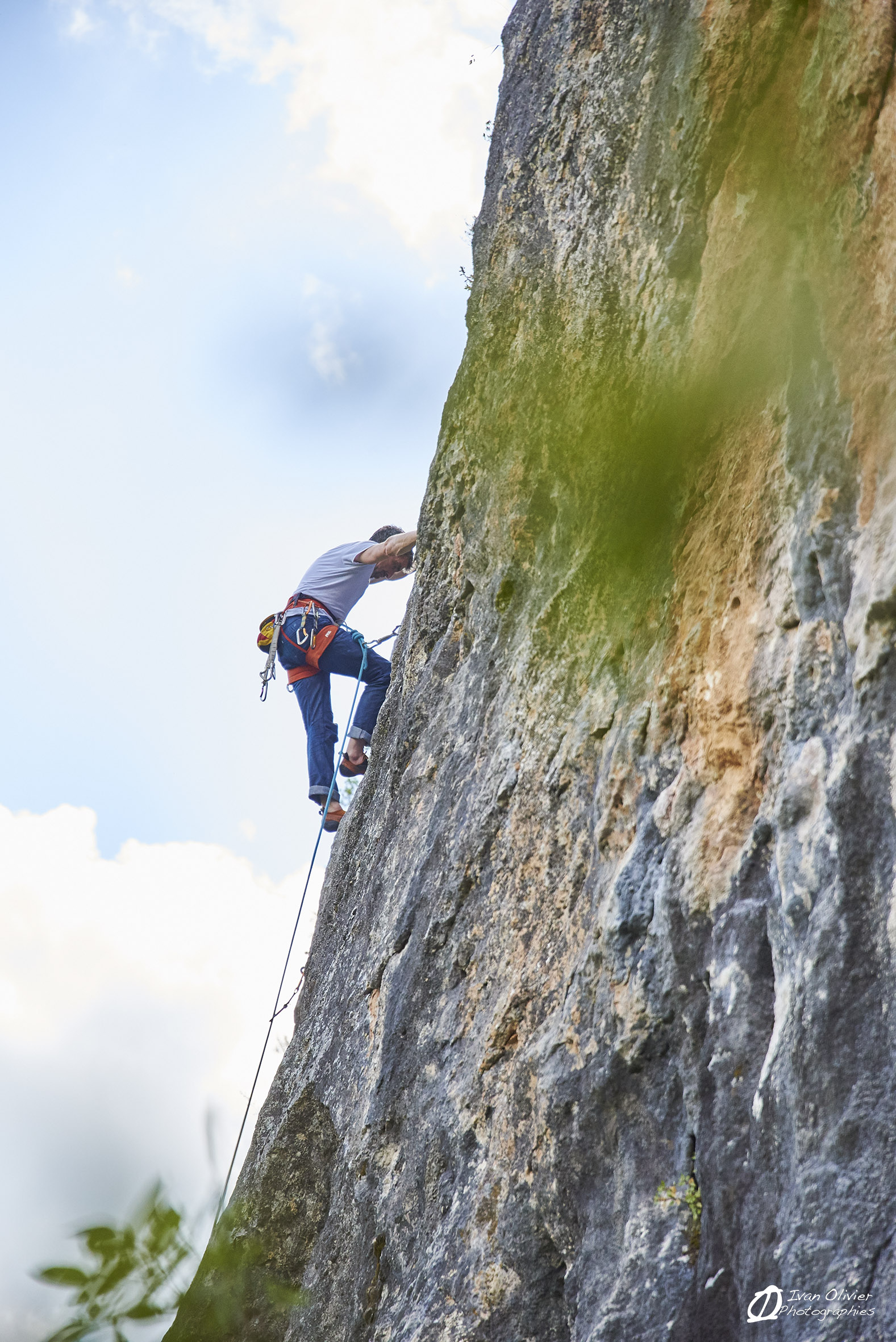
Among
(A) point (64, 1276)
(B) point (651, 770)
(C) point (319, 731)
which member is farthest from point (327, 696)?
(A) point (64, 1276)

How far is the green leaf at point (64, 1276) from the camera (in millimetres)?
1980

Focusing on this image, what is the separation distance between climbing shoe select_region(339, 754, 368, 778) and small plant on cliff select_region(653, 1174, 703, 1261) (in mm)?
6370

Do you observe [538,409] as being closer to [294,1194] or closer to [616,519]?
[616,519]

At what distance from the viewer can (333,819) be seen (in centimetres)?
905

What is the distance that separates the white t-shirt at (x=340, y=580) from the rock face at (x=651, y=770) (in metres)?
3.72

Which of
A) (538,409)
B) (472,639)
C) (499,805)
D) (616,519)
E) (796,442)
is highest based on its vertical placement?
(538,409)

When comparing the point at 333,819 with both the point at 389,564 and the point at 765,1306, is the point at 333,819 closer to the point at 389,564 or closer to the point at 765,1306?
the point at 389,564

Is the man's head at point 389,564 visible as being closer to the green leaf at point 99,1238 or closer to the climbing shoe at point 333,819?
the climbing shoe at point 333,819

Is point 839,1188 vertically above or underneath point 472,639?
underneath

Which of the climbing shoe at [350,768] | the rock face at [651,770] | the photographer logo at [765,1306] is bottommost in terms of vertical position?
the photographer logo at [765,1306]

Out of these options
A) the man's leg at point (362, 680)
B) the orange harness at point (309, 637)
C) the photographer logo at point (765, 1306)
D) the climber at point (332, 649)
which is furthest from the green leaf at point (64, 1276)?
the orange harness at point (309, 637)

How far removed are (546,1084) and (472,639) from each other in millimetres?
2651

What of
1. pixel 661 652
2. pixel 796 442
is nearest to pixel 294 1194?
pixel 661 652

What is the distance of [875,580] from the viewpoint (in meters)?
2.68
